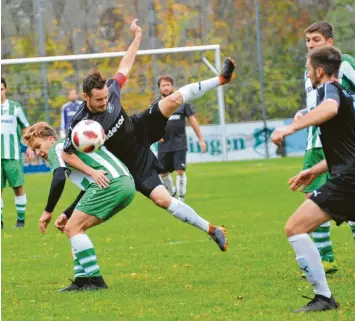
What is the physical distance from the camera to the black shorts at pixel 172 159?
61.8 ft

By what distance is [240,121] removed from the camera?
32.7 metres

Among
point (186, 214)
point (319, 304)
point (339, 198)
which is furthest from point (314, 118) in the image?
point (186, 214)

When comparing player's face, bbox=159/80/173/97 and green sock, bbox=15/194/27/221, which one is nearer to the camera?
green sock, bbox=15/194/27/221

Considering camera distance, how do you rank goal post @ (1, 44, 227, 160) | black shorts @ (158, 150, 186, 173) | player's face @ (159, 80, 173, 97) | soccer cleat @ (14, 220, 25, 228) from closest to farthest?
soccer cleat @ (14, 220, 25, 228)
player's face @ (159, 80, 173, 97)
black shorts @ (158, 150, 186, 173)
goal post @ (1, 44, 227, 160)

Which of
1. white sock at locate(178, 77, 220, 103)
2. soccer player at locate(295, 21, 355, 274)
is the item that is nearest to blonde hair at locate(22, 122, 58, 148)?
white sock at locate(178, 77, 220, 103)

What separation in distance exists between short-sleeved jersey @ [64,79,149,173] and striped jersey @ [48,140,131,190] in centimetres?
15

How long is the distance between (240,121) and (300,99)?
2.26 meters

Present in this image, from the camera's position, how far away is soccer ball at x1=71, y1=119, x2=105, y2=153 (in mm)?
8641

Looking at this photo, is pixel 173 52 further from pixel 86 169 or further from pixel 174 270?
pixel 86 169

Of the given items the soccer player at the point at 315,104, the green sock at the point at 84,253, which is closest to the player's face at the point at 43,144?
the green sock at the point at 84,253

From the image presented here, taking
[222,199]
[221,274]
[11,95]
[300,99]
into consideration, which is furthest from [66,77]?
[221,274]

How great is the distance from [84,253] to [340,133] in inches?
106

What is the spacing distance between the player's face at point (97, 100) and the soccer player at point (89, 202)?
36cm

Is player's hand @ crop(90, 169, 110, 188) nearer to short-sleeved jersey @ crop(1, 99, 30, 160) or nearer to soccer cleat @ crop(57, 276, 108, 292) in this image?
soccer cleat @ crop(57, 276, 108, 292)
